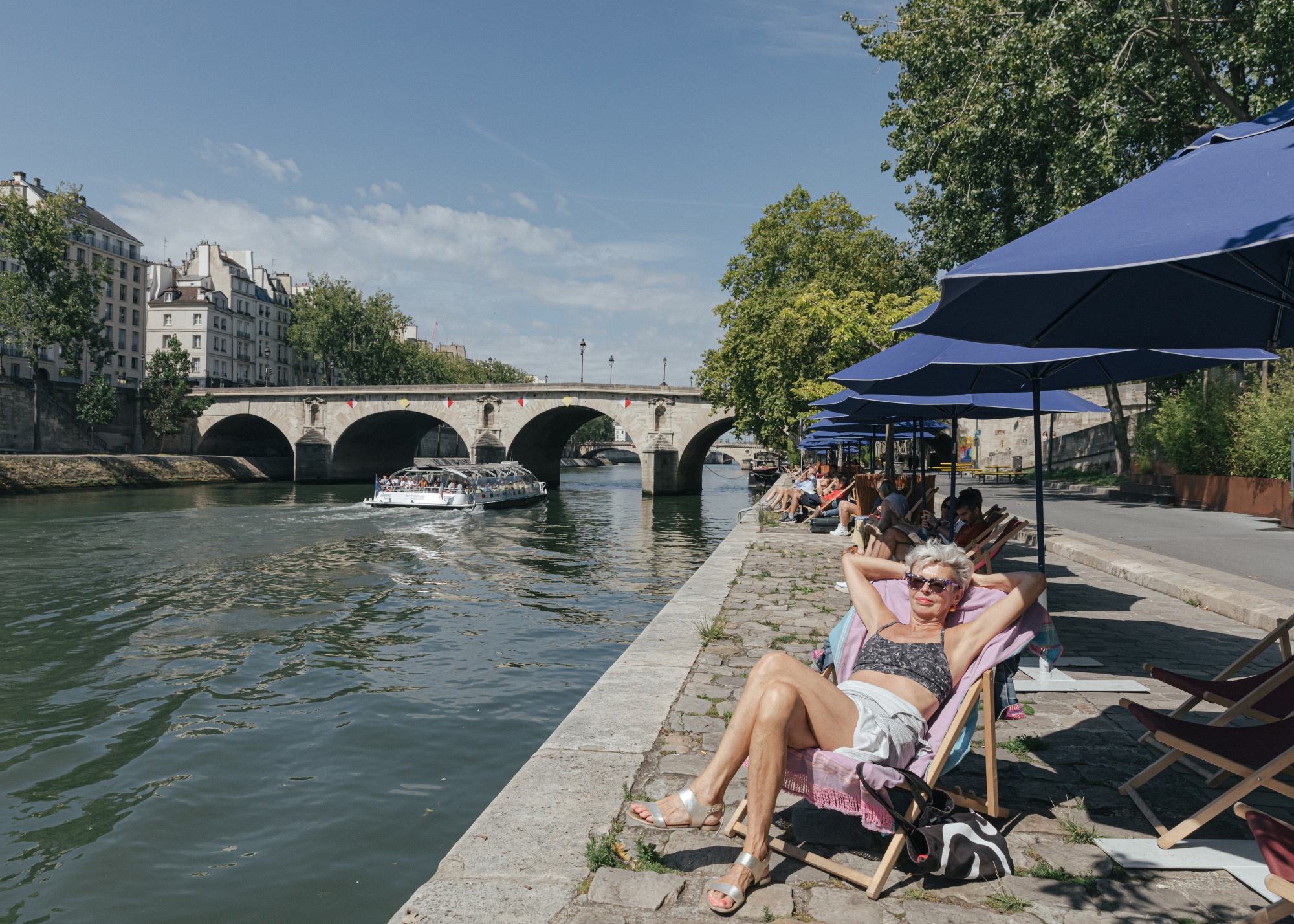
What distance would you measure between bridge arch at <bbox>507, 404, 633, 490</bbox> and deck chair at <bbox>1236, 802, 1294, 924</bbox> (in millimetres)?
42204

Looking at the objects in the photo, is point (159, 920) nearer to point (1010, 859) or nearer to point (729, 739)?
point (729, 739)

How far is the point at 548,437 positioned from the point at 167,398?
2299 cm

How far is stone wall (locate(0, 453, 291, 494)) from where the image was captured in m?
34.3

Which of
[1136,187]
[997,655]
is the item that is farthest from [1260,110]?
[997,655]

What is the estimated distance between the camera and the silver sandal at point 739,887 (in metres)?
2.62

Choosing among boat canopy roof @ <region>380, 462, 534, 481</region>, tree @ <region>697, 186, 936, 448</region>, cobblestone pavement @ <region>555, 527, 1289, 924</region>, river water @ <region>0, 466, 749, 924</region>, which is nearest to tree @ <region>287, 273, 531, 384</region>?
boat canopy roof @ <region>380, 462, 534, 481</region>

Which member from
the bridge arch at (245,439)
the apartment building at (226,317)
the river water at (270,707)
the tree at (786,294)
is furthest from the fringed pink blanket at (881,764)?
the apartment building at (226,317)

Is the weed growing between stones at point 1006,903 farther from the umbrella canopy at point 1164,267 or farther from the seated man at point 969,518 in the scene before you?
the seated man at point 969,518

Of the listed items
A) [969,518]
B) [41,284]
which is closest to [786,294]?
[969,518]

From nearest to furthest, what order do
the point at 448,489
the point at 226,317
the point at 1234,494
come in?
1. the point at 1234,494
2. the point at 448,489
3. the point at 226,317

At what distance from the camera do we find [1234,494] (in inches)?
675

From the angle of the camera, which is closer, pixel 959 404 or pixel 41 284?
pixel 959 404

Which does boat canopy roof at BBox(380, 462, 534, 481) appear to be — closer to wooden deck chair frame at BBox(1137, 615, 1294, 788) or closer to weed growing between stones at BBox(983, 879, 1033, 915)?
wooden deck chair frame at BBox(1137, 615, 1294, 788)

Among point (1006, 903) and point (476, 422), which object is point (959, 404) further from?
point (476, 422)
